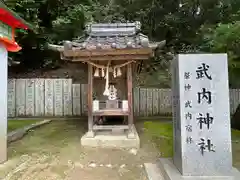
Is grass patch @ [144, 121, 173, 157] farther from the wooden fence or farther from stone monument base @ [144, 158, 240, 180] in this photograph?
the wooden fence

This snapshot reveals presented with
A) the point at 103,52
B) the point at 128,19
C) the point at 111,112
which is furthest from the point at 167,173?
the point at 128,19

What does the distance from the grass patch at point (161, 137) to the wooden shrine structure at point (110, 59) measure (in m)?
0.85

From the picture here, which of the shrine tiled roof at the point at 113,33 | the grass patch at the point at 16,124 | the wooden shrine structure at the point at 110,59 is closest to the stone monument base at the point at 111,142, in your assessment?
the wooden shrine structure at the point at 110,59

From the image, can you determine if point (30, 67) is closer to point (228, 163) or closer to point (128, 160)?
point (128, 160)

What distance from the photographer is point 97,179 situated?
194 inches

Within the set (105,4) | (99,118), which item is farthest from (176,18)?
(99,118)

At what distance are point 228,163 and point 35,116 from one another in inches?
435

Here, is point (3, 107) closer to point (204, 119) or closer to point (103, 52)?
point (103, 52)

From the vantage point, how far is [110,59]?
24.7ft

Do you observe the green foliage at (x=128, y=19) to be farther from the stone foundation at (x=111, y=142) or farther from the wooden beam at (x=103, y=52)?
the stone foundation at (x=111, y=142)

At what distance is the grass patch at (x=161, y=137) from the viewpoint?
686 cm

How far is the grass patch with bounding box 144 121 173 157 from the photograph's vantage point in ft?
22.5

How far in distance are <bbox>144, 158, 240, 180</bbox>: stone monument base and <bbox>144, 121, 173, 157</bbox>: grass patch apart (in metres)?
0.99

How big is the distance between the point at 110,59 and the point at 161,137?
2.92m
